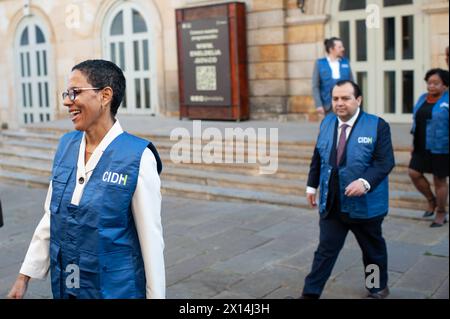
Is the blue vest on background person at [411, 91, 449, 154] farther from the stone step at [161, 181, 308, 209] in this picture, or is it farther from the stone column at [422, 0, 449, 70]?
the stone column at [422, 0, 449, 70]

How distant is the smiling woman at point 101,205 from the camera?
2.15m

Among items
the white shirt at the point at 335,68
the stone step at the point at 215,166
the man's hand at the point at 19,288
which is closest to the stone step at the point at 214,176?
the stone step at the point at 215,166

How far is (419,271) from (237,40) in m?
7.70

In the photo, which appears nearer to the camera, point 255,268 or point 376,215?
point 376,215

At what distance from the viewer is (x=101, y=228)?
216cm

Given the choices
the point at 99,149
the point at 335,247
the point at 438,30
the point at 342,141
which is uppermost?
the point at 438,30

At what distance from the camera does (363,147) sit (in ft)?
13.0

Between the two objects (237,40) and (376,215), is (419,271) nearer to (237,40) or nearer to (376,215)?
(376,215)

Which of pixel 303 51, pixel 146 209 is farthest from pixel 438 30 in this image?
pixel 146 209

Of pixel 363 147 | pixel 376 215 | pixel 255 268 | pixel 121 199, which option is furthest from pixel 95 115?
pixel 255 268

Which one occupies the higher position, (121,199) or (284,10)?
(284,10)

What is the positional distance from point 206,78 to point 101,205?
10.4 metres

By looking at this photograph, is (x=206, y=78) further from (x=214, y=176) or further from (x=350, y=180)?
(x=350, y=180)

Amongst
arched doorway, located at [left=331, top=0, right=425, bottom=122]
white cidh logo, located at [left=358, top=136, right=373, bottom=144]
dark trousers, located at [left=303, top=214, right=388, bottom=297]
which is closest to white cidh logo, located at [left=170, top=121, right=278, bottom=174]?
dark trousers, located at [left=303, top=214, right=388, bottom=297]
